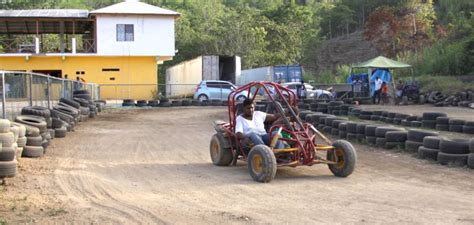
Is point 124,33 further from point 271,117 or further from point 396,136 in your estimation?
point 271,117

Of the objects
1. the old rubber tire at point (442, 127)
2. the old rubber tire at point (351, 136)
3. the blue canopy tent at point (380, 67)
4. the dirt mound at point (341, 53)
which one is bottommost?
the old rubber tire at point (351, 136)

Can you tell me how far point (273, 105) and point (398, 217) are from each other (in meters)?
4.13

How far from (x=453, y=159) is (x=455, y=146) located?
9.5 inches

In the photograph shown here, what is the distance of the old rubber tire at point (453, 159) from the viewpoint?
1026 centimetres

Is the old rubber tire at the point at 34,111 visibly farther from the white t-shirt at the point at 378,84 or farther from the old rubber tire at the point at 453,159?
the white t-shirt at the point at 378,84

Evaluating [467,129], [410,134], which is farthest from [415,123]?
[410,134]

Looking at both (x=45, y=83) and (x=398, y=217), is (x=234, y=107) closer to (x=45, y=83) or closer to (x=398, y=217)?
(x=398, y=217)

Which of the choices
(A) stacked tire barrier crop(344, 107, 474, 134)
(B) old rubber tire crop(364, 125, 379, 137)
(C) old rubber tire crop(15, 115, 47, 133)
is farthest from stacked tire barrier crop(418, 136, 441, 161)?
(C) old rubber tire crop(15, 115, 47, 133)

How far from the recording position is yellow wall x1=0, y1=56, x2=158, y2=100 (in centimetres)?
4259

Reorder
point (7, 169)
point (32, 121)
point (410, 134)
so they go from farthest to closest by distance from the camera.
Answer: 1. point (32, 121)
2. point (410, 134)
3. point (7, 169)

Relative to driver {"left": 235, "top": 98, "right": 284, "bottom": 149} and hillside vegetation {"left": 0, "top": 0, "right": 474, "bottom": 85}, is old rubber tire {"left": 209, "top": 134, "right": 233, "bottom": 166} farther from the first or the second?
hillside vegetation {"left": 0, "top": 0, "right": 474, "bottom": 85}

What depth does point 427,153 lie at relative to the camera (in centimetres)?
1116

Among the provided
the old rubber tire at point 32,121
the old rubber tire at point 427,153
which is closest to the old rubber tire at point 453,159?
the old rubber tire at point 427,153

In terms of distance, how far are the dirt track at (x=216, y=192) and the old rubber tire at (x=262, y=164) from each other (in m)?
0.13
